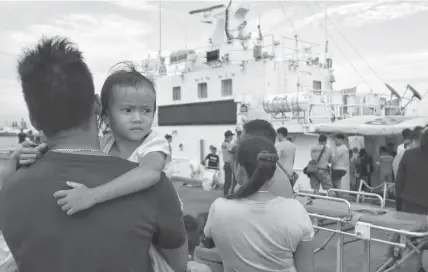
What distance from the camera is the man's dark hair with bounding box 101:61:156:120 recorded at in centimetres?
205

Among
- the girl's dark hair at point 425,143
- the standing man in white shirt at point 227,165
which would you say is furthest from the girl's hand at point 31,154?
the standing man in white shirt at point 227,165

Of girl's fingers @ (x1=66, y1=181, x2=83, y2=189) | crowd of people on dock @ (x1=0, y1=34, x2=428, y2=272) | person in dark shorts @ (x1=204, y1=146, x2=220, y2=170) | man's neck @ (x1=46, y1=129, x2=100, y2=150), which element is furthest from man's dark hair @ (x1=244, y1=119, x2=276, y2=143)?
person in dark shorts @ (x1=204, y1=146, x2=220, y2=170)

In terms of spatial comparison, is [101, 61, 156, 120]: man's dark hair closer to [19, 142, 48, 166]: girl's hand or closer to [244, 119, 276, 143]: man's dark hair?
[19, 142, 48, 166]: girl's hand

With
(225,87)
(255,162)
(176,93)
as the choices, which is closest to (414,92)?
(225,87)

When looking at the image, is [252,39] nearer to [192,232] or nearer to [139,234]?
[192,232]

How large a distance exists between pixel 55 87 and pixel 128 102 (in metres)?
0.59

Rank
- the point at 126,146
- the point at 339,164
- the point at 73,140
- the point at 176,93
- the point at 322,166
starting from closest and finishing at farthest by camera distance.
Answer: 1. the point at 73,140
2. the point at 126,146
3. the point at 322,166
4. the point at 339,164
5. the point at 176,93

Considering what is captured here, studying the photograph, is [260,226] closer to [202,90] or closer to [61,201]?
[61,201]

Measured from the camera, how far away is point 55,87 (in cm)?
150

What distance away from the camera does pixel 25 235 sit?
148cm

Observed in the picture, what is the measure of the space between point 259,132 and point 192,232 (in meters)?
1.46

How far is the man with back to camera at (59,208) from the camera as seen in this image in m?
1.46

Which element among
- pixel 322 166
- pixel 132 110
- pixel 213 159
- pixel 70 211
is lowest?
pixel 213 159

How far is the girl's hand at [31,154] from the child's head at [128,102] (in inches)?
20.3
